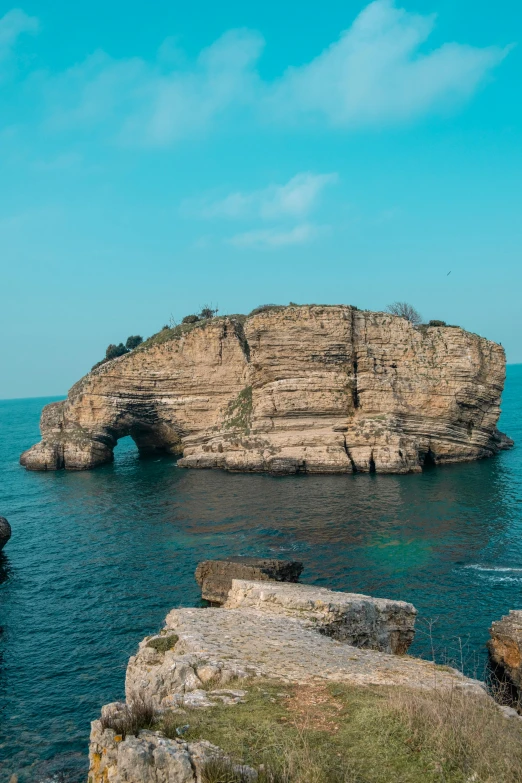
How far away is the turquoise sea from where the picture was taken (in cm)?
2055

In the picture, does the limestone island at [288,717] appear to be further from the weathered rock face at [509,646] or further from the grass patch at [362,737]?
the weathered rock face at [509,646]

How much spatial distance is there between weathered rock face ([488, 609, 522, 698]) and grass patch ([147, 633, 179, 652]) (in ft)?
40.7

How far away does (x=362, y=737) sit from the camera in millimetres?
9461

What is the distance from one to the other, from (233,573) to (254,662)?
1459 centimetres

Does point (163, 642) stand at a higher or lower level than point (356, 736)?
lower

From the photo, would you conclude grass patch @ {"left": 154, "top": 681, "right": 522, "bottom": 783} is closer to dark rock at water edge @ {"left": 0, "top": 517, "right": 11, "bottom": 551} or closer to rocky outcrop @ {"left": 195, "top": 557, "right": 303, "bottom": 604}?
rocky outcrop @ {"left": 195, "top": 557, "right": 303, "bottom": 604}

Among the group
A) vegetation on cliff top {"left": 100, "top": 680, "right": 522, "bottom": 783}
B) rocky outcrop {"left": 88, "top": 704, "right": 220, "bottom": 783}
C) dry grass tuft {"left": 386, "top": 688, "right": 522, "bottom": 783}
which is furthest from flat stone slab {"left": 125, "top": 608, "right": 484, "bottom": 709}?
dry grass tuft {"left": 386, "top": 688, "right": 522, "bottom": 783}

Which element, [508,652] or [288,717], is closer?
[288,717]

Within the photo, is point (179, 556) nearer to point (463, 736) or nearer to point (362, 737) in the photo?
point (362, 737)

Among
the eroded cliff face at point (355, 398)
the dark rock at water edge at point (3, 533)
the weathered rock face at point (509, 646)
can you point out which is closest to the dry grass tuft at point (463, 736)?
the weathered rock face at point (509, 646)

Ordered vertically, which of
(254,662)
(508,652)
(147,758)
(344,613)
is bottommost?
(508,652)

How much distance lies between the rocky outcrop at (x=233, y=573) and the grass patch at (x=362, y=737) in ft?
52.9

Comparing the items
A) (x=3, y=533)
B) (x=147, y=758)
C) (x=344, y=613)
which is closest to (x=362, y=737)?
(x=147, y=758)

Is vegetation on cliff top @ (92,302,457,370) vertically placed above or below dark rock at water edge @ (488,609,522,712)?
above
